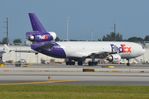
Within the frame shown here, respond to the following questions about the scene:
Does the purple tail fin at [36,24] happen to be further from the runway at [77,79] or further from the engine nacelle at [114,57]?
the runway at [77,79]

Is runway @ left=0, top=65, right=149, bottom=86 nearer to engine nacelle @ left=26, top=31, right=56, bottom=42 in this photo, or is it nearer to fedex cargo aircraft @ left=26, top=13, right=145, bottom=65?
fedex cargo aircraft @ left=26, top=13, right=145, bottom=65

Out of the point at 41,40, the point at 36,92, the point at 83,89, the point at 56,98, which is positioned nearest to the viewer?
the point at 56,98

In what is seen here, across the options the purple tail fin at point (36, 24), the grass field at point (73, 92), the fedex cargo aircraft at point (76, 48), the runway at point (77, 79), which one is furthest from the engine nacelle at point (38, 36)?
the grass field at point (73, 92)

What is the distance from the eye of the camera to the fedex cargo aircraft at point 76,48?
99938 mm

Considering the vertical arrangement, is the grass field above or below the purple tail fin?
below

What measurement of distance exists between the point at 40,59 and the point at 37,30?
119 feet

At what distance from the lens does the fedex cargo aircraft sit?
99938 mm

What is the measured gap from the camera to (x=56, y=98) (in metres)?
29.4

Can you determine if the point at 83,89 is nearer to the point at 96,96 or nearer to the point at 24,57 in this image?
the point at 96,96

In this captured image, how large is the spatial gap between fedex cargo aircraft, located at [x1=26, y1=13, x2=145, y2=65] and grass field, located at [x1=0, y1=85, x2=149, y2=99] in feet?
200

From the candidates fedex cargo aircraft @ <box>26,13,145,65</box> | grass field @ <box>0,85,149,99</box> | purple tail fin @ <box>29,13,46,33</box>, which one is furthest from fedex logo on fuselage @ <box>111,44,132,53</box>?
grass field @ <box>0,85,149,99</box>

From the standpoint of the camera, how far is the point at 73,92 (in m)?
33.5

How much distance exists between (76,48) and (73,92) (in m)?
69.8

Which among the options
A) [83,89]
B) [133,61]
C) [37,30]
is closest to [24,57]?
[133,61]
